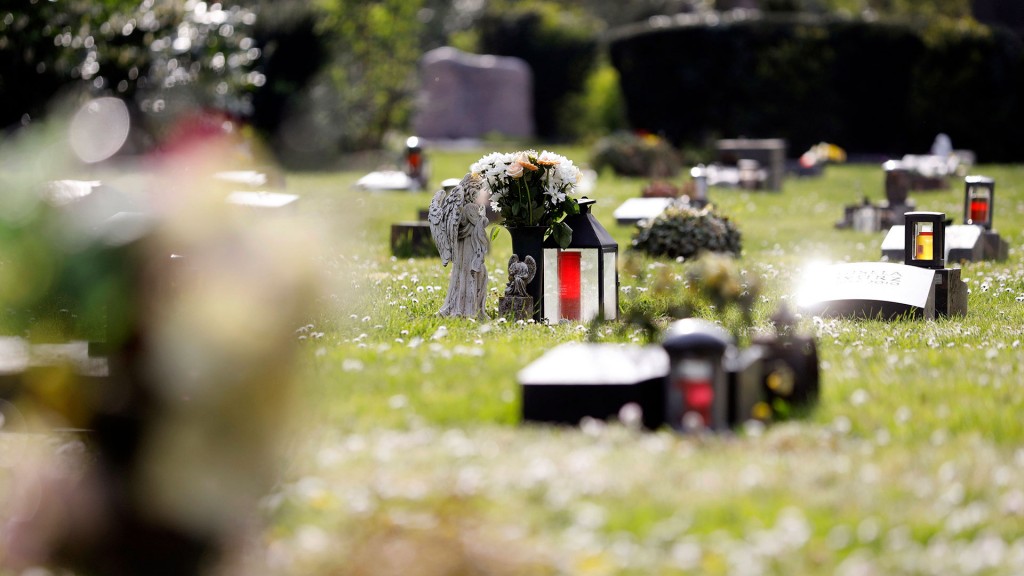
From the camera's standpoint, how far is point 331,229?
693 inches

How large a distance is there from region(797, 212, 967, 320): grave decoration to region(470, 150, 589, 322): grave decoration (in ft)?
5.70

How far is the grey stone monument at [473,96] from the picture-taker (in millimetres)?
40625

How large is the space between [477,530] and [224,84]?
67.0ft

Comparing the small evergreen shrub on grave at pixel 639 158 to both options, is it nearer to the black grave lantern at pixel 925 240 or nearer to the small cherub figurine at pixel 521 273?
the black grave lantern at pixel 925 240

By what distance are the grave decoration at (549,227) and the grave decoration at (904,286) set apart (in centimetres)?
174

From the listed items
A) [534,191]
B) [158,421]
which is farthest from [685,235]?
[158,421]

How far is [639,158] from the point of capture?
26.4 meters

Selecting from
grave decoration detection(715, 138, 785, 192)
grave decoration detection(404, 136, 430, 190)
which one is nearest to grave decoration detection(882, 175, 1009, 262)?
grave decoration detection(715, 138, 785, 192)

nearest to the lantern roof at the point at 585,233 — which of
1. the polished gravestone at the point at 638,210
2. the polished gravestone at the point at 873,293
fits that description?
the polished gravestone at the point at 873,293

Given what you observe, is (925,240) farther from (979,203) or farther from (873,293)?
(979,203)

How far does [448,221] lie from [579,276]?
1.07 m

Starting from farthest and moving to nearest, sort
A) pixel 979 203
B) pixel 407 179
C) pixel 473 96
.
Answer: pixel 473 96 < pixel 407 179 < pixel 979 203

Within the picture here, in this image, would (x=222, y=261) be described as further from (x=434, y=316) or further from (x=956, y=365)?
(x=956, y=365)

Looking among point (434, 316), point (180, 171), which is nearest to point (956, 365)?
point (434, 316)
